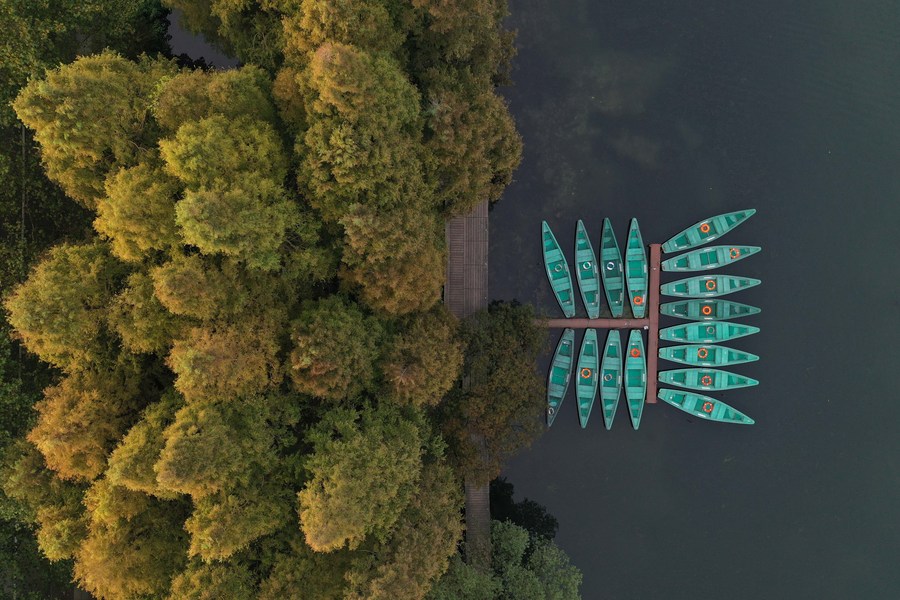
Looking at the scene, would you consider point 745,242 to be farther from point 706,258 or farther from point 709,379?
point 709,379

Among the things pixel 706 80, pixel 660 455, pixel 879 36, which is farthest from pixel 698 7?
pixel 660 455

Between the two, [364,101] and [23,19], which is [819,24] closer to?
[364,101]

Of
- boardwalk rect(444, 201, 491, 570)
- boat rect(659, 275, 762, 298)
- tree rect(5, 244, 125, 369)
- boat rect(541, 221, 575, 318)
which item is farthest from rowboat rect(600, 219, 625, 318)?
tree rect(5, 244, 125, 369)

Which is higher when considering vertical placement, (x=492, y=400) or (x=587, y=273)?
(x=587, y=273)

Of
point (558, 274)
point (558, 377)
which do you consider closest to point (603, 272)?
point (558, 274)

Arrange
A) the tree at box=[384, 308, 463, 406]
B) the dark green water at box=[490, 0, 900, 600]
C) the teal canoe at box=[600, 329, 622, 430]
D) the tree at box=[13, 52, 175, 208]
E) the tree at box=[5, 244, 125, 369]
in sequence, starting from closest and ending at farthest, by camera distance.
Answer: the tree at box=[13, 52, 175, 208] < the tree at box=[5, 244, 125, 369] < the tree at box=[384, 308, 463, 406] < the dark green water at box=[490, 0, 900, 600] < the teal canoe at box=[600, 329, 622, 430]

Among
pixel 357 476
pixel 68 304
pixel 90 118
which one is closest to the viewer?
pixel 90 118

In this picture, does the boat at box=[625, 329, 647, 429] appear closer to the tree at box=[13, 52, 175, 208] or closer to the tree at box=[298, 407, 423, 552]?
the tree at box=[298, 407, 423, 552]
